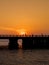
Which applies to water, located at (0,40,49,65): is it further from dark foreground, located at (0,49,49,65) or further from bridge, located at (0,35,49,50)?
bridge, located at (0,35,49,50)

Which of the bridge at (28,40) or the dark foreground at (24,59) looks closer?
the dark foreground at (24,59)

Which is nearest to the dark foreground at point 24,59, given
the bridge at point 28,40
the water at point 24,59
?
the water at point 24,59

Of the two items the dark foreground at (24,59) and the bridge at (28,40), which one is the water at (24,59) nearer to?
the dark foreground at (24,59)

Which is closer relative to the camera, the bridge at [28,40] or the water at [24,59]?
the water at [24,59]

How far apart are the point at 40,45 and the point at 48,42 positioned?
5.83 meters

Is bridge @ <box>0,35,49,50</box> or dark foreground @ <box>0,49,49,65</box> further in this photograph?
A: bridge @ <box>0,35,49,50</box>

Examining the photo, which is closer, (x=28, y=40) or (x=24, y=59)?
(x=24, y=59)

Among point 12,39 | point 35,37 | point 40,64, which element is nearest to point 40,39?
point 35,37

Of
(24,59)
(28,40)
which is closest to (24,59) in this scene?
(24,59)

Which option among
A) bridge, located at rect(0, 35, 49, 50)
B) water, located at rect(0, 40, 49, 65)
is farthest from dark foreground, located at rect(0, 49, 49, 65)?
bridge, located at rect(0, 35, 49, 50)

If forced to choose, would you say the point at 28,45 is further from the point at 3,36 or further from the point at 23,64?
the point at 23,64

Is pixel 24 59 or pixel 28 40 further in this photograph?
pixel 28 40

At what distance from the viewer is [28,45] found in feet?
423

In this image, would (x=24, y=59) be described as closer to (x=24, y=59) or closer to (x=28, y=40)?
(x=24, y=59)
